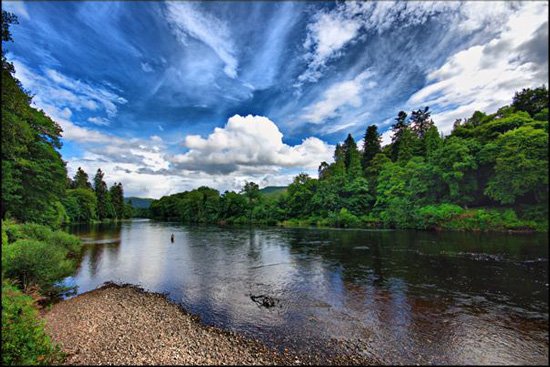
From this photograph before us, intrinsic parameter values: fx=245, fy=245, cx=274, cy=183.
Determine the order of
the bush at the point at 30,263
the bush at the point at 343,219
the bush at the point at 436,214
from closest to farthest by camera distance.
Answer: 1. the bush at the point at 30,263
2. the bush at the point at 436,214
3. the bush at the point at 343,219

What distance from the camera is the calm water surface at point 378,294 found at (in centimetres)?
800

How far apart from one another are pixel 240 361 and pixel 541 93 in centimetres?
3400

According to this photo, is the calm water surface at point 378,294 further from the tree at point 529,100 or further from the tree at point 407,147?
the tree at point 407,147

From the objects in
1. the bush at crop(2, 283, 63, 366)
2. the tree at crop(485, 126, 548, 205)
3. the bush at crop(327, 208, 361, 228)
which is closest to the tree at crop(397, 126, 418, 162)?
the bush at crop(327, 208, 361, 228)

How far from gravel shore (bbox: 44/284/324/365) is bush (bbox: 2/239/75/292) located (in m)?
2.10

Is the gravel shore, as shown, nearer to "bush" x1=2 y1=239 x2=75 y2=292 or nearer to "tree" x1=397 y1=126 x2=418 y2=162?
"bush" x1=2 y1=239 x2=75 y2=292

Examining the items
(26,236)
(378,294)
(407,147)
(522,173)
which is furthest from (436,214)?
(26,236)

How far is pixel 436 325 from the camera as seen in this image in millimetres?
9172

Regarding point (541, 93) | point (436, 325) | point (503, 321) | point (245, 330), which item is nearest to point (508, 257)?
point (503, 321)

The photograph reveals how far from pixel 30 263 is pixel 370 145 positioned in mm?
77059

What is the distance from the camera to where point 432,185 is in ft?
126

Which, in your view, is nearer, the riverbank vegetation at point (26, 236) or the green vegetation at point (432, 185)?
the riverbank vegetation at point (26, 236)

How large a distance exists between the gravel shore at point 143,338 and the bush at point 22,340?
72 cm

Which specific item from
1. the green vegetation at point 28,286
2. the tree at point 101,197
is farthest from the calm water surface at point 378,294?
the tree at point 101,197
